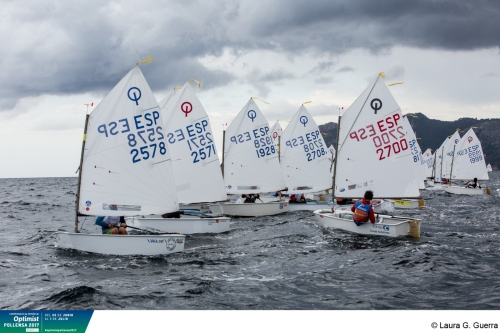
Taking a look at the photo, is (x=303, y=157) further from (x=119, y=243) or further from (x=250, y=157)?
(x=119, y=243)

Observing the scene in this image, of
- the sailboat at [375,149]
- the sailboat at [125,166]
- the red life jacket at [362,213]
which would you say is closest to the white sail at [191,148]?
the sailboat at [375,149]

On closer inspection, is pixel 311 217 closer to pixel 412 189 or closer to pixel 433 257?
pixel 412 189

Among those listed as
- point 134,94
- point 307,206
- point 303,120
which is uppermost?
point 303,120

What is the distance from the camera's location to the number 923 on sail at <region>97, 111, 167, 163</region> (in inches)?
677

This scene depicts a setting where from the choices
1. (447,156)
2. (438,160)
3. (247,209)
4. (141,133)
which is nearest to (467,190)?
(447,156)

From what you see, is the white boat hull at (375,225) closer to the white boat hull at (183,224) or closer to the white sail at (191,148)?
the white boat hull at (183,224)

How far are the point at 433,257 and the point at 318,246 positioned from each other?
4.25 meters

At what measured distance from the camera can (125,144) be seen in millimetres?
17406

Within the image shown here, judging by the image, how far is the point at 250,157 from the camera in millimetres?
30922

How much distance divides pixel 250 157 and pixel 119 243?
1605cm

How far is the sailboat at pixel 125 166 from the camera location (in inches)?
638

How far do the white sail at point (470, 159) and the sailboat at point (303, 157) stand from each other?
26.0m

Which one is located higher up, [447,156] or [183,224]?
[447,156]

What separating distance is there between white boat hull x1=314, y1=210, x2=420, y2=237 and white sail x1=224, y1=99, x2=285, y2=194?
9.25 metres
